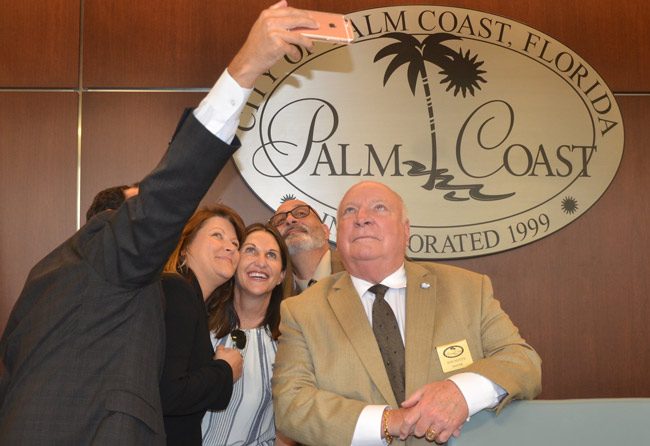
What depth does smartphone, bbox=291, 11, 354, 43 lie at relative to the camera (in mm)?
1482

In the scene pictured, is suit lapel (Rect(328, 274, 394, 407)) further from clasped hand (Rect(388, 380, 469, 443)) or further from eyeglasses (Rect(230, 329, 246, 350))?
eyeglasses (Rect(230, 329, 246, 350))

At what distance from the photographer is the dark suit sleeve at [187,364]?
93.6 inches

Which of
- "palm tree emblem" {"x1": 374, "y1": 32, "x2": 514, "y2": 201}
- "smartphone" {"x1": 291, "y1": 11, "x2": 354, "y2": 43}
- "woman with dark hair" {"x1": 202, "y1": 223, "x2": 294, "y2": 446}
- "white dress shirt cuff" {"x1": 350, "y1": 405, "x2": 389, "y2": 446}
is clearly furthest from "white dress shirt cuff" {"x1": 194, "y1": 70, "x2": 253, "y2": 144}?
"palm tree emblem" {"x1": 374, "y1": 32, "x2": 514, "y2": 201}

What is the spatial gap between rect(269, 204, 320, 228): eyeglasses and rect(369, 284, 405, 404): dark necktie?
1.38 metres

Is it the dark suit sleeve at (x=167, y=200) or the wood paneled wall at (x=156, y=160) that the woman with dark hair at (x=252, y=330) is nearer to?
the wood paneled wall at (x=156, y=160)

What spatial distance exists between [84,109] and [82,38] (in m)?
0.38

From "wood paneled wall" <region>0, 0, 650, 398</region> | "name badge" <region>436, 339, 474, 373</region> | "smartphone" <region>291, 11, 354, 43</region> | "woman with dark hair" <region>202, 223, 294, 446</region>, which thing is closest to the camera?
"smartphone" <region>291, 11, 354, 43</region>

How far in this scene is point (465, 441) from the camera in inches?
72.2

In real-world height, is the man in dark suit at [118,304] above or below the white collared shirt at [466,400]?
above

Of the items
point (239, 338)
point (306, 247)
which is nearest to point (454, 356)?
point (239, 338)

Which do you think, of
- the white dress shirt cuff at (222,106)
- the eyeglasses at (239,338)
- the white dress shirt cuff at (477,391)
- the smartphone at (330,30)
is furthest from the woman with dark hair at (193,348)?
the smartphone at (330,30)

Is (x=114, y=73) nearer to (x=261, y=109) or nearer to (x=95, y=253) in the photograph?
(x=261, y=109)

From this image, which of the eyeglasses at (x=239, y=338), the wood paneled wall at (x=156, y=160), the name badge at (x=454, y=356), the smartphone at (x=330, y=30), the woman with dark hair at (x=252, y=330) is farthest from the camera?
the wood paneled wall at (x=156, y=160)

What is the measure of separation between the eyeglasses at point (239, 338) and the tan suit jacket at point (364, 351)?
59 centimetres
